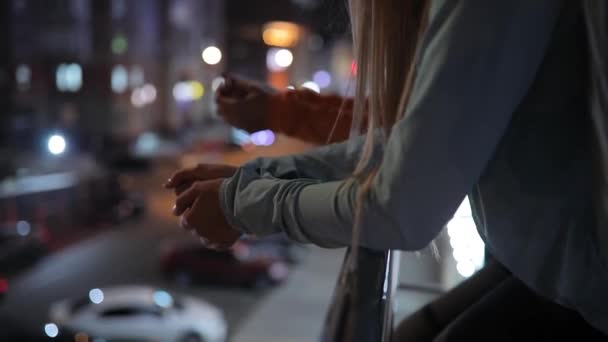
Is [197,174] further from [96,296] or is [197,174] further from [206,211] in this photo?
[96,296]

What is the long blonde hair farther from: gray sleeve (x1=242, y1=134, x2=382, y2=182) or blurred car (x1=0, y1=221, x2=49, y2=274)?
blurred car (x1=0, y1=221, x2=49, y2=274)

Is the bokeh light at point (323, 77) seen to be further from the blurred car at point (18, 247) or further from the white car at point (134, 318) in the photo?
the white car at point (134, 318)

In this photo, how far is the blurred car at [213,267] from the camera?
21.2 feet

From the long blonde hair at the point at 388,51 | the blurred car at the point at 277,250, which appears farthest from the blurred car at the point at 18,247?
the long blonde hair at the point at 388,51

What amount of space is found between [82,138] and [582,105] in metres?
8.99

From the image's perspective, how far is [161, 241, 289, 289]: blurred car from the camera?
6461 millimetres

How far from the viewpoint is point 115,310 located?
5.06 m

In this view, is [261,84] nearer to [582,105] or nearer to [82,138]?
[582,105]

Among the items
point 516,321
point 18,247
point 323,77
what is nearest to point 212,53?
point 516,321

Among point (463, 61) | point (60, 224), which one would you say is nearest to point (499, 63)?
point (463, 61)

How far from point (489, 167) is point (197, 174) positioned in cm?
21

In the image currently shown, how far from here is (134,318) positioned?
505cm

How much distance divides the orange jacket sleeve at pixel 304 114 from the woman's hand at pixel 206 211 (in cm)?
28

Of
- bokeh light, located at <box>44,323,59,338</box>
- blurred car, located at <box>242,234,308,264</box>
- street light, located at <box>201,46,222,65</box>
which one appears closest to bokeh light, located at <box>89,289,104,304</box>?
bokeh light, located at <box>44,323,59,338</box>
